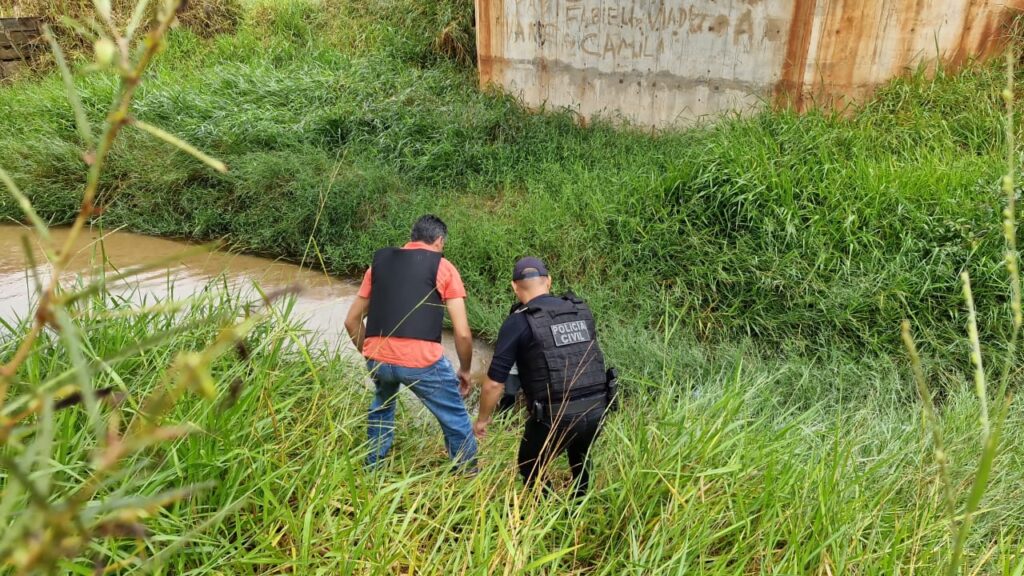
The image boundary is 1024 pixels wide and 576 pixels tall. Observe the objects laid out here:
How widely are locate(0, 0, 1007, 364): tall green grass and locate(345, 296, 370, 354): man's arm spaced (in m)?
0.84

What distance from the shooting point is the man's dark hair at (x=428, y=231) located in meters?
3.51

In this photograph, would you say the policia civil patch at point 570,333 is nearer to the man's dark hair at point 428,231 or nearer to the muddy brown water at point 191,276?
the man's dark hair at point 428,231

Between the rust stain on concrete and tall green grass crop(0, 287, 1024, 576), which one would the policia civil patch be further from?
the rust stain on concrete

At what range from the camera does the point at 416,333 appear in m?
3.30

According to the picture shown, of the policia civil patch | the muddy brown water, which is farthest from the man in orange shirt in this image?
the muddy brown water

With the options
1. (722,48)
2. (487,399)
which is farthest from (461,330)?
(722,48)

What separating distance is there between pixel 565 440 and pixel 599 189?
342cm

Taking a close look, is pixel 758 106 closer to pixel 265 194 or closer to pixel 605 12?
pixel 605 12

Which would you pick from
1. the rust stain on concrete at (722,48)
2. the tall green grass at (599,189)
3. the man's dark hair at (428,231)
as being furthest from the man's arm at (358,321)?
the rust stain on concrete at (722,48)

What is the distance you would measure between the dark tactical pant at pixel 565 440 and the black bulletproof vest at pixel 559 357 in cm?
10

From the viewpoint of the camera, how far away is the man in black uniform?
3008 millimetres

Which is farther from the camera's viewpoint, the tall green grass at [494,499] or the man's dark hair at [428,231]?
the man's dark hair at [428,231]

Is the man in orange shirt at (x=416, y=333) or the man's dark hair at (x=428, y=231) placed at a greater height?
the man's dark hair at (x=428, y=231)

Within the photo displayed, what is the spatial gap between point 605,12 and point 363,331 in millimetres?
5133
